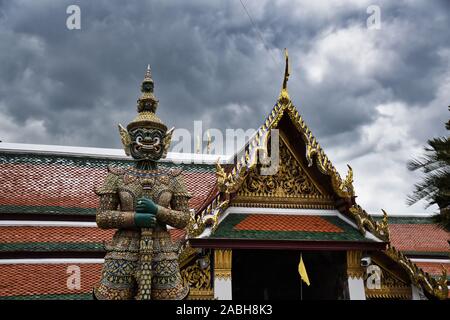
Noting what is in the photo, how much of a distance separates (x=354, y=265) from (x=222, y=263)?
2648 millimetres

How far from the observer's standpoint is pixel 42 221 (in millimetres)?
9477

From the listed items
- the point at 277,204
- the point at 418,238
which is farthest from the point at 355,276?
the point at 418,238

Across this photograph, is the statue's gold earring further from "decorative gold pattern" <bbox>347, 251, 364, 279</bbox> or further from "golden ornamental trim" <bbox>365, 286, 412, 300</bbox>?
"golden ornamental trim" <bbox>365, 286, 412, 300</bbox>

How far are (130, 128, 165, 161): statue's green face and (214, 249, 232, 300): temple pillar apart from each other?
7.36ft

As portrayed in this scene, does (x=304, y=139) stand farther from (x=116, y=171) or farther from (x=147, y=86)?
(x=116, y=171)

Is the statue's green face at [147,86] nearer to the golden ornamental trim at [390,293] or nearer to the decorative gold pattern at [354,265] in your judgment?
the decorative gold pattern at [354,265]

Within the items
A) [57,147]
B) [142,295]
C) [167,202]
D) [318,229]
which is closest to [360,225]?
[318,229]

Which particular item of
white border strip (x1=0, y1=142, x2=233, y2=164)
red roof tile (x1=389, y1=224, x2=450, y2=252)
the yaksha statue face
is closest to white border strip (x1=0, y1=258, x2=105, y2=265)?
the yaksha statue face

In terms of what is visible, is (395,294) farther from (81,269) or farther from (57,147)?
(57,147)

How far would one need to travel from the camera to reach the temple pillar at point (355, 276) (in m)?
8.08

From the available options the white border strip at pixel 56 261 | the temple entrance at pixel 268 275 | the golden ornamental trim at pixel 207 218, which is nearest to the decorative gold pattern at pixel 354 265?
the temple entrance at pixel 268 275

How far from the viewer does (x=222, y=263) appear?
24.5ft

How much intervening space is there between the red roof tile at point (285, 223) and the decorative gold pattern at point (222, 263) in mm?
511
